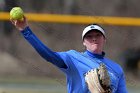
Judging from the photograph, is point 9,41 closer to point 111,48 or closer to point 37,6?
point 37,6

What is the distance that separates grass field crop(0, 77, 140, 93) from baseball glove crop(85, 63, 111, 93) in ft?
22.0

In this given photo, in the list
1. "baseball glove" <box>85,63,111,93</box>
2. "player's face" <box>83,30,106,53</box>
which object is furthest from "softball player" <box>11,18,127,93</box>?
"baseball glove" <box>85,63,111,93</box>

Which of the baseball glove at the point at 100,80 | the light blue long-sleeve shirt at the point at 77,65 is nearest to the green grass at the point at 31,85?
the light blue long-sleeve shirt at the point at 77,65

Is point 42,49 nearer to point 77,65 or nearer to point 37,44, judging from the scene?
point 37,44

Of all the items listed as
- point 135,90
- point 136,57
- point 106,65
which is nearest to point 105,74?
point 106,65

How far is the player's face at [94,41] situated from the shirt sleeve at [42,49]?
22 centimetres

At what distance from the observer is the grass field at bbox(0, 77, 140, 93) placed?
36.2ft

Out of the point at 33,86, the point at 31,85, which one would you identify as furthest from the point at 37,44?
the point at 31,85

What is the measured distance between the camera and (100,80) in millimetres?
3771

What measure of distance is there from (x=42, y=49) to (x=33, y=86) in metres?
7.85

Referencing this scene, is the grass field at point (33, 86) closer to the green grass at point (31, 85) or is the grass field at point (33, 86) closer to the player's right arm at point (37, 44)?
the green grass at point (31, 85)

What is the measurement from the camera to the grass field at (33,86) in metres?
11.0

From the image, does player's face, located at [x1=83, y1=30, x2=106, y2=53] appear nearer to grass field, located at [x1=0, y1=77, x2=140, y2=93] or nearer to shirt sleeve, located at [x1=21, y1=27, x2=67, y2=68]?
shirt sleeve, located at [x1=21, y1=27, x2=67, y2=68]

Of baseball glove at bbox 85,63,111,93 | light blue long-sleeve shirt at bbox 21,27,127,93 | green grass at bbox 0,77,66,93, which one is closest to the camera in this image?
baseball glove at bbox 85,63,111,93
